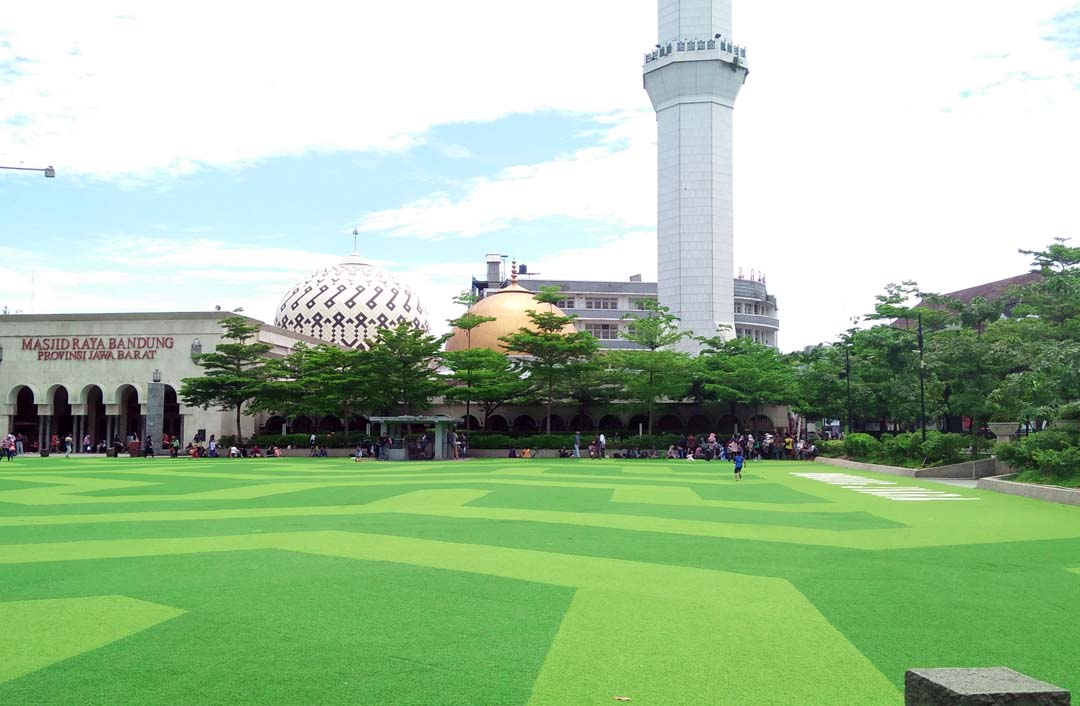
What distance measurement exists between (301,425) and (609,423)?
700 inches

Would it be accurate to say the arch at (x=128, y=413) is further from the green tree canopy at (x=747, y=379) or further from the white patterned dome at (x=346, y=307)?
the green tree canopy at (x=747, y=379)

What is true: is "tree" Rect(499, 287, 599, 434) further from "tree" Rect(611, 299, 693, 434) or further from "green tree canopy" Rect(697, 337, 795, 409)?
"green tree canopy" Rect(697, 337, 795, 409)

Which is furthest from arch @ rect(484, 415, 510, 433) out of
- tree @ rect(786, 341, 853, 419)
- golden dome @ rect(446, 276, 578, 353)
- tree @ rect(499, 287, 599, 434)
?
tree @ rect(786, 341, 853, 419)

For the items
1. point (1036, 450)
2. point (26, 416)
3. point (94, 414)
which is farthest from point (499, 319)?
point (1036, 450)

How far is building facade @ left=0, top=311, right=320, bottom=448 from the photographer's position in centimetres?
5066

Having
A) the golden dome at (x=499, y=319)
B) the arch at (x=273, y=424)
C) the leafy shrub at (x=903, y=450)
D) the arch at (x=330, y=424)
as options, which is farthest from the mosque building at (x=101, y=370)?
the leafy shrub at (x=903, y=450)

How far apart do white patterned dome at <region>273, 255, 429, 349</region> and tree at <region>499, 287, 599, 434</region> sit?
19.9 m

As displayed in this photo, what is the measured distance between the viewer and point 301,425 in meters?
52.2

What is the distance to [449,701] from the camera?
532 cm

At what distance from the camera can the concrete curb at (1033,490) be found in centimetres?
1755

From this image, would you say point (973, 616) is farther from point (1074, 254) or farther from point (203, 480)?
point (1074, 254)

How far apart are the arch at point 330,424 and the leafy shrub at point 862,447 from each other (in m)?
29.5

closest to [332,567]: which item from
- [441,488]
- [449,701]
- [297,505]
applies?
[449,701]

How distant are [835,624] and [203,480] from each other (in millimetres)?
20319
